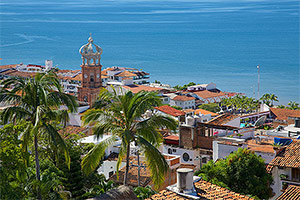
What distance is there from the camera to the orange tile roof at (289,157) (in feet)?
63.7

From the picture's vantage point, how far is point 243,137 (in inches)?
983

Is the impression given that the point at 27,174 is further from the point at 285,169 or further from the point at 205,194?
the point at 285,169

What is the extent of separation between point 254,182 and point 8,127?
919 cm

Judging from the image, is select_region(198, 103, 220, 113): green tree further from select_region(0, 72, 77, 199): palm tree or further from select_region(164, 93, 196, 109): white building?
select_region(0, 72, 77, 199): palm tree

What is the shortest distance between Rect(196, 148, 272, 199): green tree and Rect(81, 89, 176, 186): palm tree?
18.7 ft

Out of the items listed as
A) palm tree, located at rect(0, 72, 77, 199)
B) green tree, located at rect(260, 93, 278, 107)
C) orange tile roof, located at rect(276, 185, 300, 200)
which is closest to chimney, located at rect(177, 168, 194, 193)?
palm tree, located at rect(0, 72, 77, 199)

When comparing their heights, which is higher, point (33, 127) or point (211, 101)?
point (211, 101)

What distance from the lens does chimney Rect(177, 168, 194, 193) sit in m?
12.9

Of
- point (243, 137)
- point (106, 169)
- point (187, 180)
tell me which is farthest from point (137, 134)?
point (243, 137)

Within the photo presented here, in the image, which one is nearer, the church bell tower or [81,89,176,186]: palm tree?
[81,89,176,186]: palm tree

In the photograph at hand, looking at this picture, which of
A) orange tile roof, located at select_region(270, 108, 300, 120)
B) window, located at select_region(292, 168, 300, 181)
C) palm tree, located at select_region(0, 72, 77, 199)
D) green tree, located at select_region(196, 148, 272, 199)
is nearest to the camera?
palm tree, located at select_region(0, 72, 77, 199)

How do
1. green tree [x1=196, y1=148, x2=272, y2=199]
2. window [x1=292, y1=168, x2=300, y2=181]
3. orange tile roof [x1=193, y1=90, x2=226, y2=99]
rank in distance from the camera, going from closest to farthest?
green tree [x1=196, y1=148, x2=272, y2=199] → window [x1=292, y1=168, x2=300, y2=181] → orange tile roof [x1=193, y1=90, x2=226, y2=99]

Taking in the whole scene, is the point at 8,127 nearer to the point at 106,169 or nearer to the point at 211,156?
the point at 106,169

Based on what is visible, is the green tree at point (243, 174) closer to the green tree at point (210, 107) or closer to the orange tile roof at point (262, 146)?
the orange tile roof at point (262, 146)
